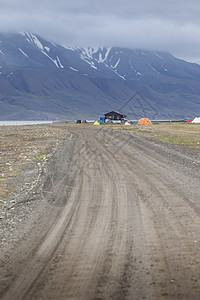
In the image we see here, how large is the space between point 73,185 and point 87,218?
6107 mm

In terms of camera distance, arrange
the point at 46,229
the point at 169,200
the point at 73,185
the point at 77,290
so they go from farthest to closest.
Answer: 1. the point at 73,185
2. the point at 169,200
3. the point at 46,229
4. the point at 77,290

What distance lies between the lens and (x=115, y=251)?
9.14 meters

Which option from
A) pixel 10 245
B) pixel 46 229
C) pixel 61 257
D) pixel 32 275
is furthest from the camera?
pixel 46 229

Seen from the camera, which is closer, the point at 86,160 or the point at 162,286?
the point at 162,286

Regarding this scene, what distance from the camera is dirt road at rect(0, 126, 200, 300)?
726 cm

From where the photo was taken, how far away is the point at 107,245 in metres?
9.58

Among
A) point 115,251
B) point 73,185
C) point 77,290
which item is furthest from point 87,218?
point 73,185

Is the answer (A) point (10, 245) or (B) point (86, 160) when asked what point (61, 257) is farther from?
(B) point (86, 160)

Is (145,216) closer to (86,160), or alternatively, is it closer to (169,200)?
(169,200)

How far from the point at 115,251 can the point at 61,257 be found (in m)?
1.33

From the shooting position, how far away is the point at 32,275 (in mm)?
7793

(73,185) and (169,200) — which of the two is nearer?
(169,200)

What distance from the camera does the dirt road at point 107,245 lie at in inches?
286

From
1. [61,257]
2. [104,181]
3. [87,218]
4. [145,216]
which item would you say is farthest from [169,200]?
[61,257]
